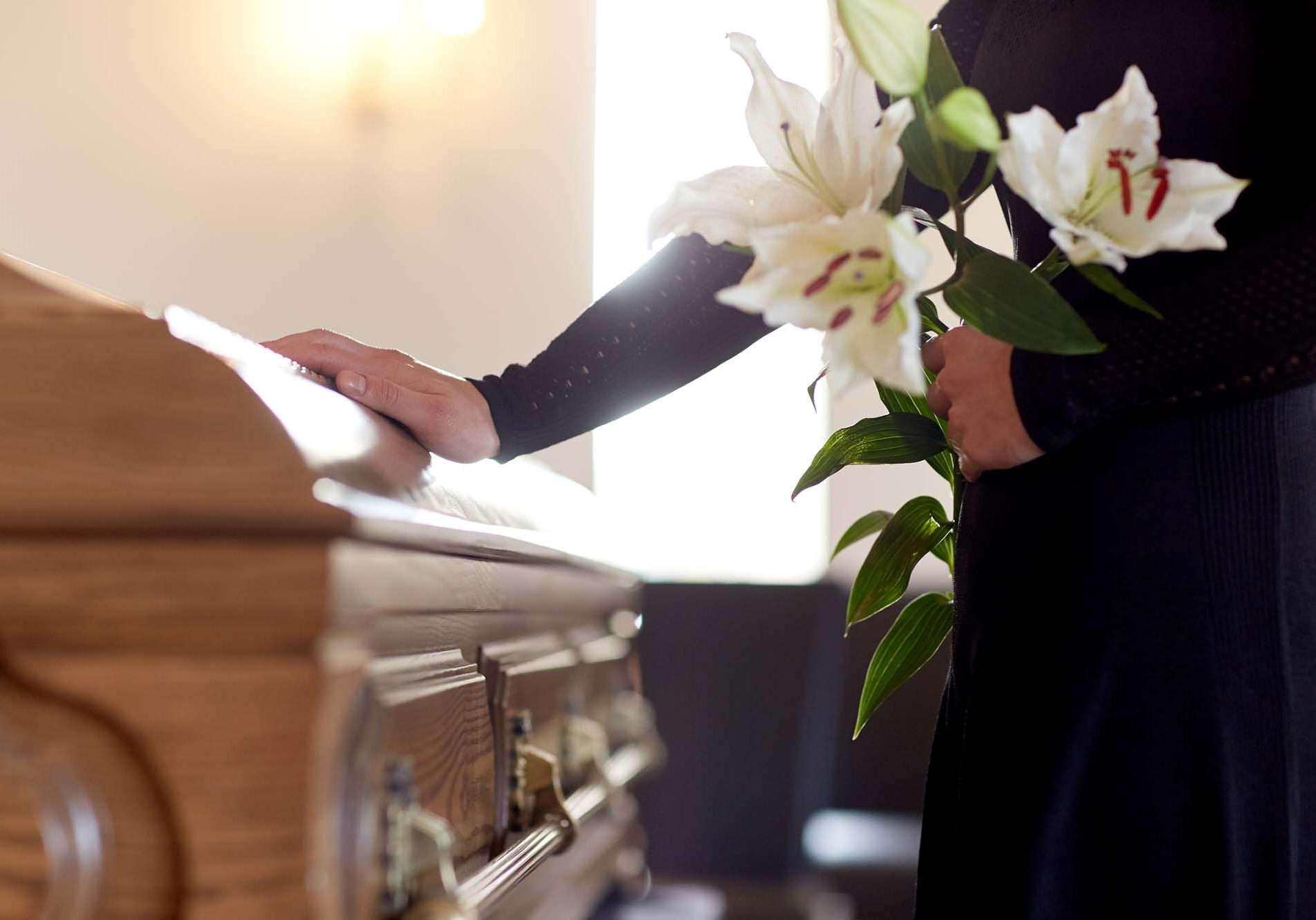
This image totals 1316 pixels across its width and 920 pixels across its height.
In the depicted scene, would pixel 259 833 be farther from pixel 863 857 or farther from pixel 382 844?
pixel 863 857

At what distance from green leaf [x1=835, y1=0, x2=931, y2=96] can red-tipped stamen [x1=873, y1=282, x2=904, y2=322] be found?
100mm

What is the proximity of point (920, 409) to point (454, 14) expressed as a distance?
7.50ft

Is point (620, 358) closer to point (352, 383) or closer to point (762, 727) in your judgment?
point (352, 383)

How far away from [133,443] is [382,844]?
21 centimetres

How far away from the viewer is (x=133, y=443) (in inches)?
17.4

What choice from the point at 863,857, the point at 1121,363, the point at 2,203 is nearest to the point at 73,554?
→ the point at 1121,363

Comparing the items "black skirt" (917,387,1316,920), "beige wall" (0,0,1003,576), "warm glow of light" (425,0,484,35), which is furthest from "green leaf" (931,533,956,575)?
"warm glow of light" (425,0,484,35)

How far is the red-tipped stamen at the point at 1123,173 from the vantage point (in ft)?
1.70

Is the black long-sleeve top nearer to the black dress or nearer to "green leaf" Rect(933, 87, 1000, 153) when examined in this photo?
the black dress

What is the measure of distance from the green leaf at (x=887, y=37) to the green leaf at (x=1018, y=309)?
0.10m

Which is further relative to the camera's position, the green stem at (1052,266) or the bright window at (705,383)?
the bright window at (705,383)

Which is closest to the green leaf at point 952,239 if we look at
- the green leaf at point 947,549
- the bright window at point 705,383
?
the green leaf at point 947,549

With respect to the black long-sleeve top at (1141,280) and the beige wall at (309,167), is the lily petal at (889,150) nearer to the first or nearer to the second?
the black long-sleeve top at (1141,280)

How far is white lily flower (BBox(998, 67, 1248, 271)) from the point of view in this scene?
0.51 m
